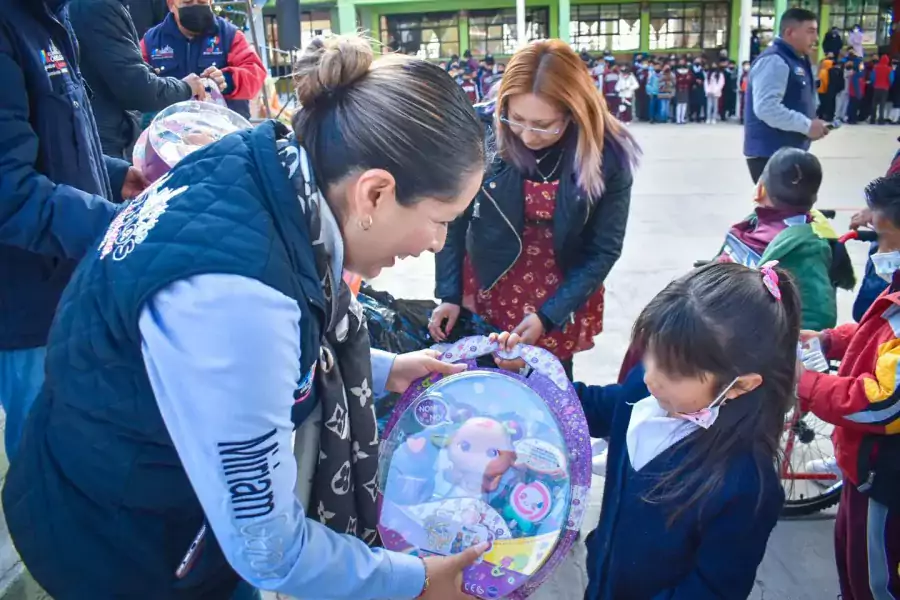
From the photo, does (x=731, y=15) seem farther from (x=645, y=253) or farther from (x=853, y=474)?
(x=853, y=474)

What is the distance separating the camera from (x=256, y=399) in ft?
3.03

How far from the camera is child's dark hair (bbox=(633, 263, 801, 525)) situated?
145 centimetres

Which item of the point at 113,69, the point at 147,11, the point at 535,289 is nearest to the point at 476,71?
the point at 147,11

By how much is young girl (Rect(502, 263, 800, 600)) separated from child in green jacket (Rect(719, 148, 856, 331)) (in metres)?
1.24

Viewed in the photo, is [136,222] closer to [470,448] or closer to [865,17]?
[470,448]

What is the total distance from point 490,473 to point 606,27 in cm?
2793

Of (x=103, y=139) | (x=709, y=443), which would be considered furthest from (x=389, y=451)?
(x=103, y=139)

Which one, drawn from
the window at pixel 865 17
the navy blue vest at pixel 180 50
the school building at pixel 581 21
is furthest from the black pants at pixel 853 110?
the navy blue vest at pixel 180 50

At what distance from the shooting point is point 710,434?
1.51 m

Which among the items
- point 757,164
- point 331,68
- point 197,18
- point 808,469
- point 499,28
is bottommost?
point 808,469

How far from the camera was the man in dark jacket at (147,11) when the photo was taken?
416cm

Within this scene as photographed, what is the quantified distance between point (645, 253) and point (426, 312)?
11.8 feet

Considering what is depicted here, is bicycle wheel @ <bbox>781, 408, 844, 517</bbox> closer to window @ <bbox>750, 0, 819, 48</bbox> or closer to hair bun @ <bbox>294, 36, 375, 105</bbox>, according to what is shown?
hair bun @ <bbox>294, 36, 375, 105</bbox>

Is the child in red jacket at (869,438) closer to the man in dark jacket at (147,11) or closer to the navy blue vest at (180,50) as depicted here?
the navy blue vest at (180,50)
